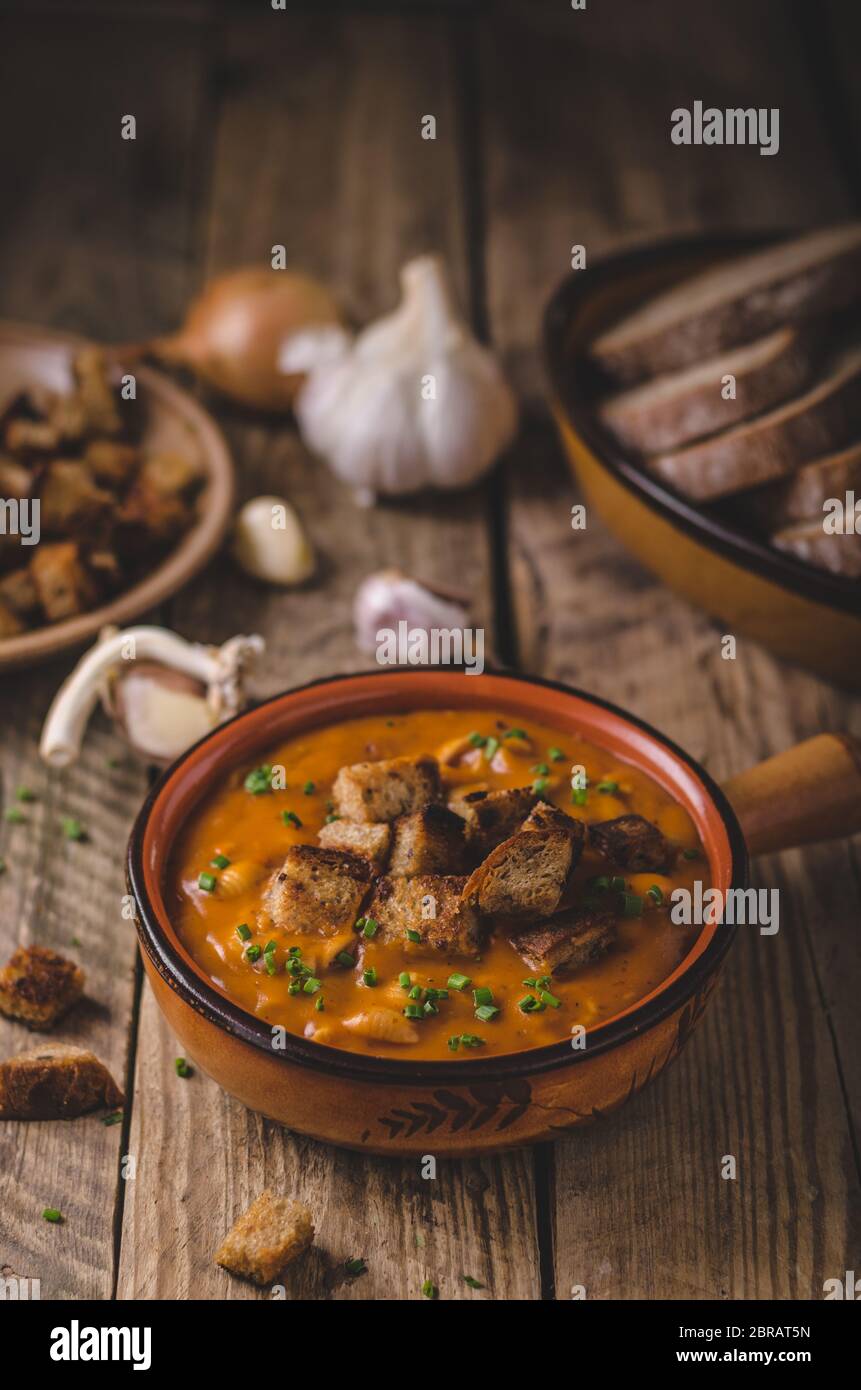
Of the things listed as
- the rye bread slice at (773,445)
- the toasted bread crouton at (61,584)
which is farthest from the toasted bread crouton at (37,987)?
the rye bread slice at (773,445)

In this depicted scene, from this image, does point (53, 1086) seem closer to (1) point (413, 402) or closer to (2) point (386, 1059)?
(2) point (386, 1059)

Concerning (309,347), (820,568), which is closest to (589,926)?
(820,568)

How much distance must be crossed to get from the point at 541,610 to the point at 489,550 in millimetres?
256

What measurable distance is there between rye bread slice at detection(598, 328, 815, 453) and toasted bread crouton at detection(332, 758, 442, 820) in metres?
1.20

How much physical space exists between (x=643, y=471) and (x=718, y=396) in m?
0.23

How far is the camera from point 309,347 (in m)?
3.65

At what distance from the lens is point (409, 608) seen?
124 inches

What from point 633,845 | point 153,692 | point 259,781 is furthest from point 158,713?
point 633,845

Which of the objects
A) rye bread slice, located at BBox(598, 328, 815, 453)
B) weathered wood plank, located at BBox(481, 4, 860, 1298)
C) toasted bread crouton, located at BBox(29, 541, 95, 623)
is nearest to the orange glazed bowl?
weathered wood plank, located at BBox(481, 4, 860, 1298)

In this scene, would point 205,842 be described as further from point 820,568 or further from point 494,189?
point 494,189

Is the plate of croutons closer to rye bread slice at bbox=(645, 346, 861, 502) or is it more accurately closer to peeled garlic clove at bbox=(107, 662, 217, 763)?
peeled garlic clove at bbox=(107, 662, 217, 763)

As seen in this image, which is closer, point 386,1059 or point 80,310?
point 386,1059

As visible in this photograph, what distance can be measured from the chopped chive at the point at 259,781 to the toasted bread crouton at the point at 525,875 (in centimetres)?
45

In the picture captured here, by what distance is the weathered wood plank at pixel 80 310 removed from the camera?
7.20ft
